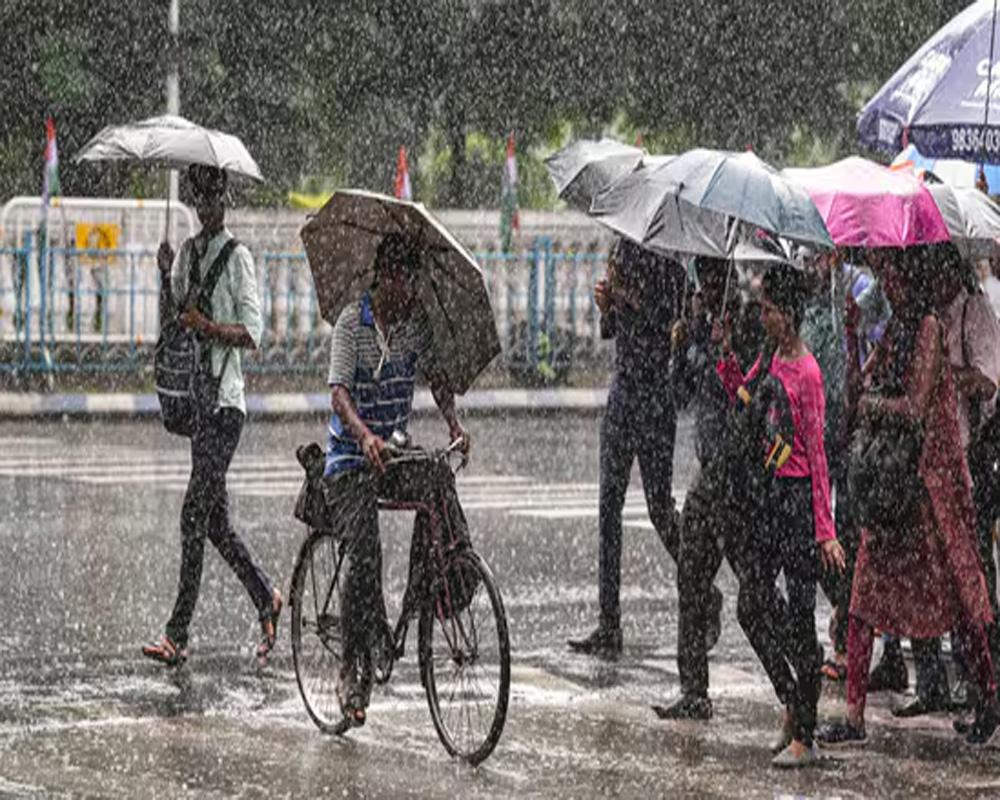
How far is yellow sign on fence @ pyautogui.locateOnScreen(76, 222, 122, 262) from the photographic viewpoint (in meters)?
26.3

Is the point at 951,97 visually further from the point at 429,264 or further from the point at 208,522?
the point at 208,522

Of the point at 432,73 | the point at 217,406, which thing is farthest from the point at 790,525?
the point at 432,73

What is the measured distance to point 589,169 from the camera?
1120 centimetres

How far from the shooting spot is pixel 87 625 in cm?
1177

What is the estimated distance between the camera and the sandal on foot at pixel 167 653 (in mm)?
10672

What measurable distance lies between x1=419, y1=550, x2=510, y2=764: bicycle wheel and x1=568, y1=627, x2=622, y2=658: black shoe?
2122 millimetres

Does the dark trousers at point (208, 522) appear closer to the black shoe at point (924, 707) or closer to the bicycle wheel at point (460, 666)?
the bicycle wheel at point (460, 666)

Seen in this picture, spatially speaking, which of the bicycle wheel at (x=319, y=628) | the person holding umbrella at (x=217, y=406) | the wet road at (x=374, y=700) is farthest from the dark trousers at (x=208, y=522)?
the bicycle wheel at (x=319, y=628)

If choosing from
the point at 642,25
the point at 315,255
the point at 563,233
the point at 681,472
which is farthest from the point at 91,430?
the point at 642,25

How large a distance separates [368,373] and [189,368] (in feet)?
5.92

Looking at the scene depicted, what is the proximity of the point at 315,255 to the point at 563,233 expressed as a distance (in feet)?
67.8

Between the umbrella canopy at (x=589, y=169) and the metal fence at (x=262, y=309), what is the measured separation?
14.6m

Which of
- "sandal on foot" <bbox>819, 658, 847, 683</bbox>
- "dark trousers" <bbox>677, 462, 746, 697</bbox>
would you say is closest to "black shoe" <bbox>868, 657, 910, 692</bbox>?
"sandal on foot" <bbox>819, 658, 847, 683</bbox>

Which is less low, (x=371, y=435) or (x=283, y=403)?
(x=371, y=435)
